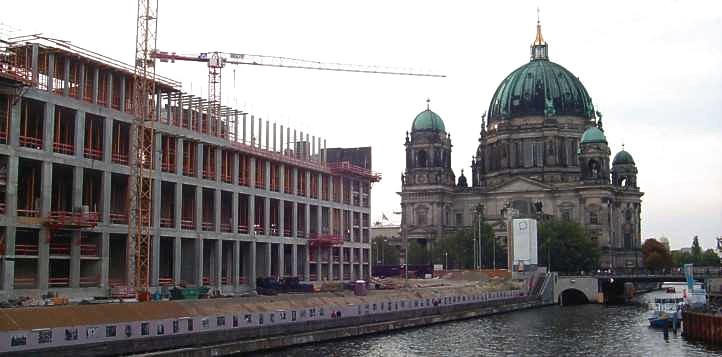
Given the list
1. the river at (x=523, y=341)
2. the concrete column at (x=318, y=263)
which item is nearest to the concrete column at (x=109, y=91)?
the river at (x=523, y=341)

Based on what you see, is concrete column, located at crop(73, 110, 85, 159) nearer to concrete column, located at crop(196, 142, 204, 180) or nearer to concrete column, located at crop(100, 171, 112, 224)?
concrete column, located at crop(100, 171, 112, 224)

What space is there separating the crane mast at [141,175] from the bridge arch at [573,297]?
85066 millimetres

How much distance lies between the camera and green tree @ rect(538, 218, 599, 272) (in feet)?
557

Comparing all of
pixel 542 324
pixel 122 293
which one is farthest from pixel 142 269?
pixel 542 324

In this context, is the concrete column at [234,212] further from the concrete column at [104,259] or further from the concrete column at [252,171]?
the concrete column at [104,259]

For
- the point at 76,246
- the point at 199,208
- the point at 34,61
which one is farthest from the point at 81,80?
the point at 199,208

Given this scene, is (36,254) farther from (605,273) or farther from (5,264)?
(605,273)

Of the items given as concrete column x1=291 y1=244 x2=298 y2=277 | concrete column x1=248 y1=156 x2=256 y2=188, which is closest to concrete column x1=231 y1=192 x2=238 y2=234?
concrete column x1=248 y1=156 x2=256 y2=188

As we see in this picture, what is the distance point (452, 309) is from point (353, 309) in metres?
25.8

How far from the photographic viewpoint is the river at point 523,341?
67562 mm

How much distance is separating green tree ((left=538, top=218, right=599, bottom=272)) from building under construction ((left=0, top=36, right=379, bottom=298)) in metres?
66.4

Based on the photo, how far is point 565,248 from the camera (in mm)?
170250

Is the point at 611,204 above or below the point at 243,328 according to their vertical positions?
above

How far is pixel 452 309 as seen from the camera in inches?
4035
